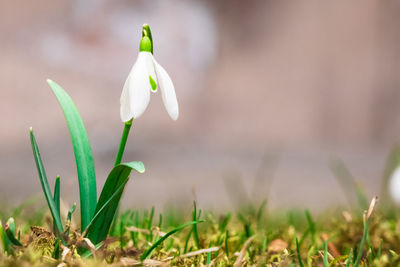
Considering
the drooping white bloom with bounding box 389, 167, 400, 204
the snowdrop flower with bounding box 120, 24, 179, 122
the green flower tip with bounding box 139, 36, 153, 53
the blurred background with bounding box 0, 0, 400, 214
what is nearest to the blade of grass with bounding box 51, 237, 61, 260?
the snowdrop flower with bounding box 120, 24, 179, 122

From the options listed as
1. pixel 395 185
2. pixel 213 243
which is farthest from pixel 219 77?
pixel 213 243

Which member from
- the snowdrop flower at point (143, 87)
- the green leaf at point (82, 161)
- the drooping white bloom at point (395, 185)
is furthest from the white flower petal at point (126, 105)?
the drooping white bloom at point (395, 185)

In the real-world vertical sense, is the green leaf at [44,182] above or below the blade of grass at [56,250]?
above

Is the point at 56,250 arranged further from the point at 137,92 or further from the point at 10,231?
the point at 137,92

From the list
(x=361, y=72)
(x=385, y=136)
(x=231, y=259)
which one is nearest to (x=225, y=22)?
(x=361, y=72)

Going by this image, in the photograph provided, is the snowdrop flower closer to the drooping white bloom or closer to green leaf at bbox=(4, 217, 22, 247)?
green leaf at bbox=(4, 217, 22, 247)

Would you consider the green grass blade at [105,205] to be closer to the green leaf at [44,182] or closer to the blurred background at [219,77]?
the green leaf at [44,182]
